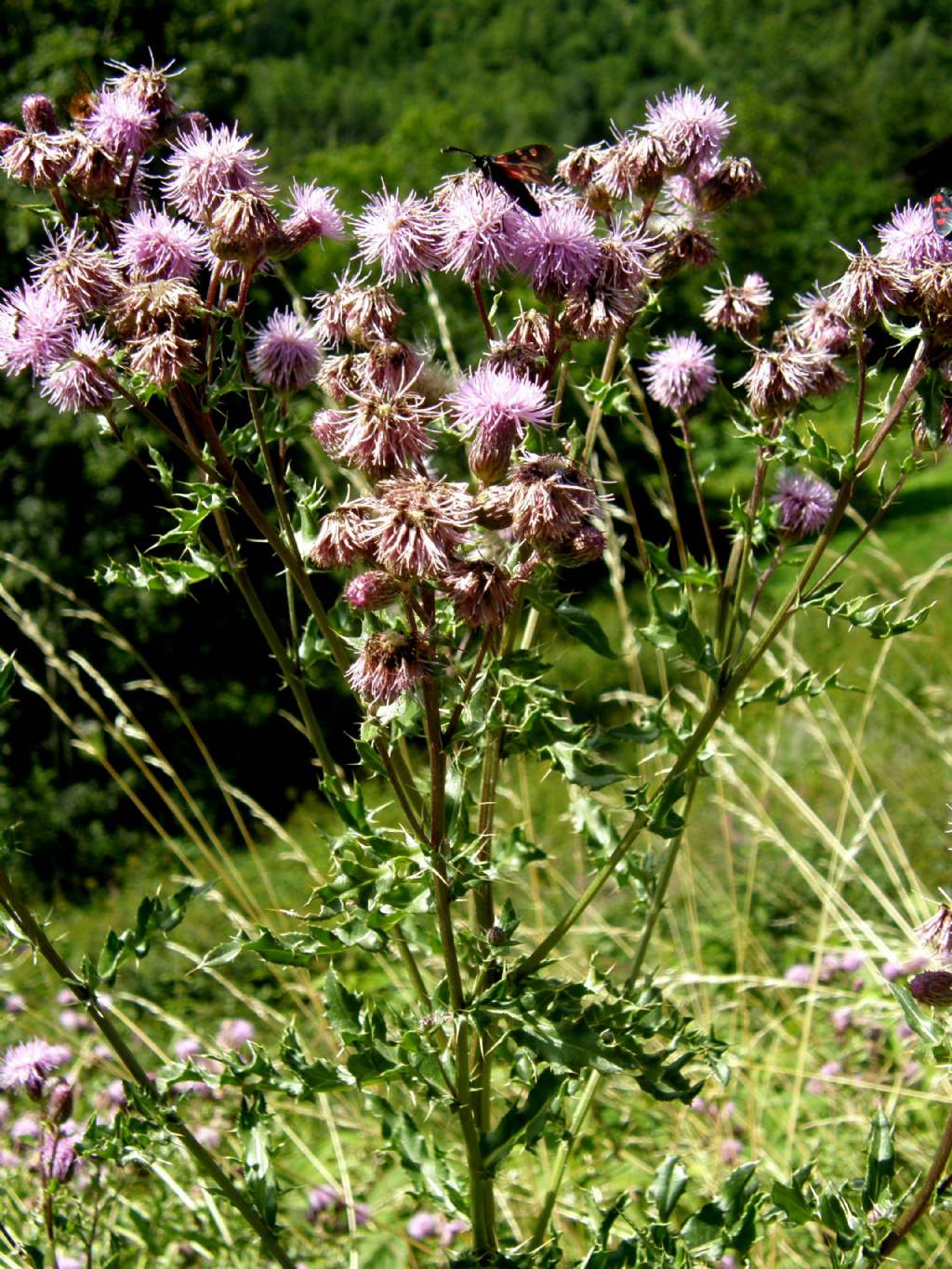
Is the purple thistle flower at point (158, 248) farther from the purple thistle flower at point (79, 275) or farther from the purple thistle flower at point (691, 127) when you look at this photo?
the purple thistle flower at point (691, 127)

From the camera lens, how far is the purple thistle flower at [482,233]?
196cm

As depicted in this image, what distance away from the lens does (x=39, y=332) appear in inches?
78.5

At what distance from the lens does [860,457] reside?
2100 millimetres

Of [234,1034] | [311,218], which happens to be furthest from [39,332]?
[234,1034]

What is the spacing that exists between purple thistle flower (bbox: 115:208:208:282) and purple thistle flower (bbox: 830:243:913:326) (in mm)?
1077

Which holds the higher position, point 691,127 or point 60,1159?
point 691,127

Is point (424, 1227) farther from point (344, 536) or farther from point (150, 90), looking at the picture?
point (150, 90)

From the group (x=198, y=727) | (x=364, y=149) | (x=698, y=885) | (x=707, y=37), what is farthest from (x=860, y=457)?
(x=707, y=37)

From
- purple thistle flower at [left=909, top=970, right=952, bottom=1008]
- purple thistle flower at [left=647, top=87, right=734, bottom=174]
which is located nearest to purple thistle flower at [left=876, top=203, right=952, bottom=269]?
purple thistle flower at [left=647, top=87, right=734, bottom=174]

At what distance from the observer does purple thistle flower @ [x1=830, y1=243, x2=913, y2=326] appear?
6.75ft

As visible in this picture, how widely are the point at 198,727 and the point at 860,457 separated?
7547 mm

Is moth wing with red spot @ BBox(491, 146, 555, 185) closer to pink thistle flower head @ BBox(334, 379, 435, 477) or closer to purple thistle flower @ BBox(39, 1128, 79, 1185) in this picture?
pink thistle flower head @ BBox(334, 379, 435, 477)

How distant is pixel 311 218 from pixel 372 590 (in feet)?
2.42

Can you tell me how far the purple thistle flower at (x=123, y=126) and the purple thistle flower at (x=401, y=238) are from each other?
46 centimetres
